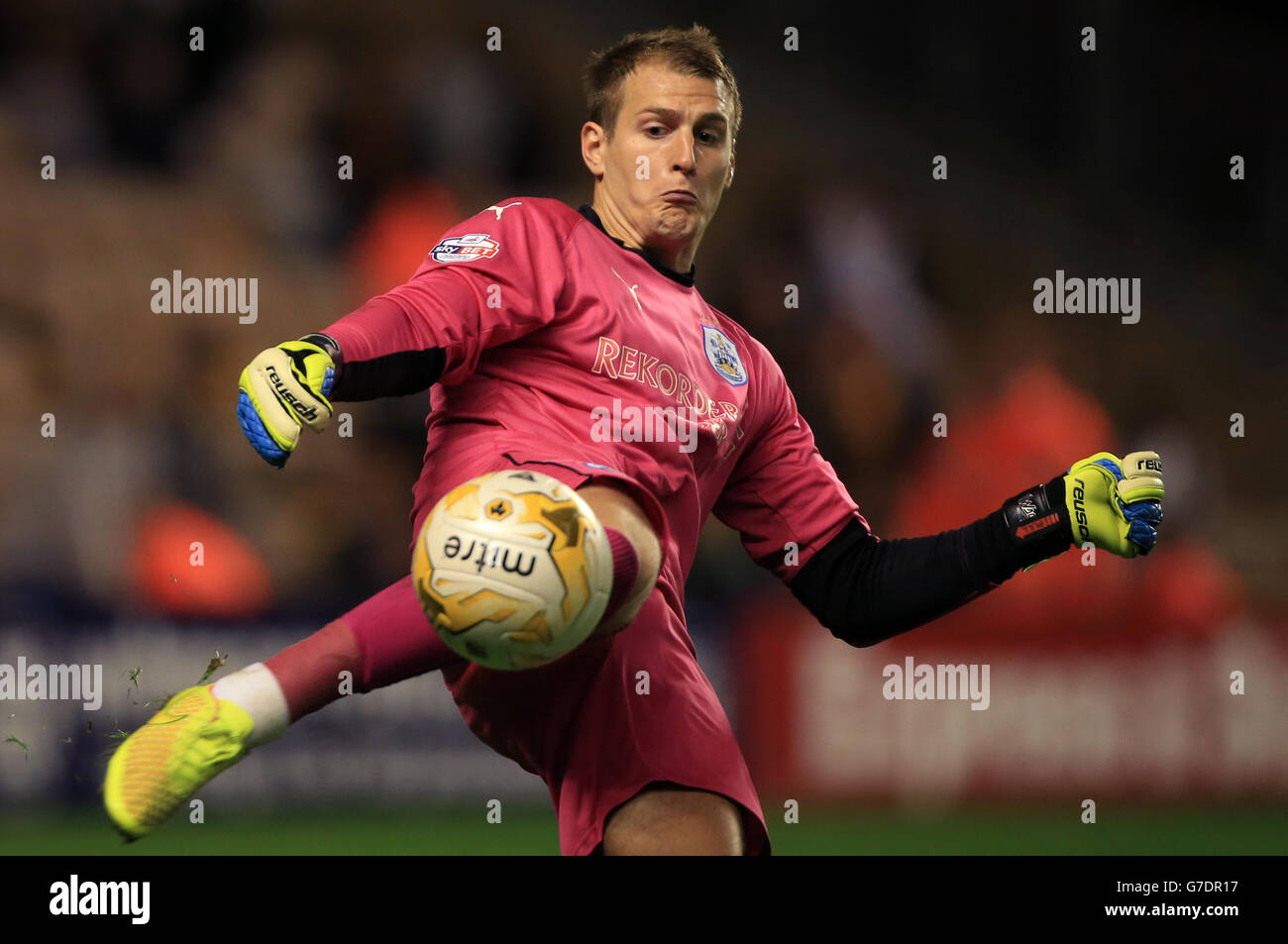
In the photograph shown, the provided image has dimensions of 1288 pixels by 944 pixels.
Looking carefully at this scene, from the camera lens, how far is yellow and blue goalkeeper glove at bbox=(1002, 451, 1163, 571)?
3.08m

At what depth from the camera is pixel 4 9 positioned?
748 centimetres

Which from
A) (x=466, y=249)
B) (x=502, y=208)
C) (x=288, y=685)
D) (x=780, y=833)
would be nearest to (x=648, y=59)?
(x=502, y=208)

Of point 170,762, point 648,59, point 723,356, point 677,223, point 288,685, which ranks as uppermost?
point 648,59

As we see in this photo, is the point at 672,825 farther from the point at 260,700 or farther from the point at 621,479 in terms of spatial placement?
the point at 260,700

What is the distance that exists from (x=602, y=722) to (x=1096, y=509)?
3.71ft

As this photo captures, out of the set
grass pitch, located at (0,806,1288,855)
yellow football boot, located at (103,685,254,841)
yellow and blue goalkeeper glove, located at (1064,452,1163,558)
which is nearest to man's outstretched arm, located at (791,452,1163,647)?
yellow and blue goalkeeper glove, located at (1064,452,1163,558)

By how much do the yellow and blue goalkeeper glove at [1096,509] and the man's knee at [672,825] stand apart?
34.1 inches

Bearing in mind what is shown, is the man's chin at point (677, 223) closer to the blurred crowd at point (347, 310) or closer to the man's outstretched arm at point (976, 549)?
the man's outstretched arm at point (976, 549)

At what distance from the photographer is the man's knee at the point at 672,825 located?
2859 mm

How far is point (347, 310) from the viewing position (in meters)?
7.21

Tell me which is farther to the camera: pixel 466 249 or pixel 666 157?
pixel 666 157

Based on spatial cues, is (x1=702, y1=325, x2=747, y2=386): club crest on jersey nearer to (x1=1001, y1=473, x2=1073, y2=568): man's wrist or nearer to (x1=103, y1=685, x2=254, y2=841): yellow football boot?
(x1=1001, y1=473, x2=1073, y2=568): man's wrist

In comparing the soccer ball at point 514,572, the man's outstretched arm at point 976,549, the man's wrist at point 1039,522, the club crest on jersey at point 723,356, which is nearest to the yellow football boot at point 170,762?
the soccer ball at point 514,572

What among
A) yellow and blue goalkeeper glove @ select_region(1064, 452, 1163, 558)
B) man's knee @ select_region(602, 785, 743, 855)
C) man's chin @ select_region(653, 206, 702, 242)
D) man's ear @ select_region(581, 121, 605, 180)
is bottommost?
man's knee @ select_region(602, 785, 743, 855)
